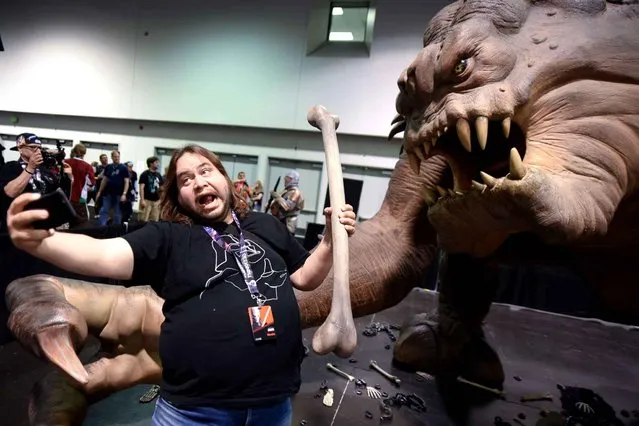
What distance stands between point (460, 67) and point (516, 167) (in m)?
0.37

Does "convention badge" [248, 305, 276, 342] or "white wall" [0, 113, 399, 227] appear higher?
"white wall" [0, 113, 399, 227]

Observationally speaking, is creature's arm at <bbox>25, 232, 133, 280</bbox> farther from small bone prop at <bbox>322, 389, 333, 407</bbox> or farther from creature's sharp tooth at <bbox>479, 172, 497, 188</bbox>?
small bone prop at <bbox>322, 389, 333, 407</bbox>

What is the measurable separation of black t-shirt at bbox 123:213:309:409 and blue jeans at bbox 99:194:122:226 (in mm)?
4562

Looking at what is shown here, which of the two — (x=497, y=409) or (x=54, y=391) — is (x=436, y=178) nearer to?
(x=497, y=409)

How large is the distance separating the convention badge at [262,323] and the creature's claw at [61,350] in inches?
14.1

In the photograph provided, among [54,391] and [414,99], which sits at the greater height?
[414,99]

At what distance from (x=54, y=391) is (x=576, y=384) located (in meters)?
2.67

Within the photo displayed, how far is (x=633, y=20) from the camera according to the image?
1.18 m

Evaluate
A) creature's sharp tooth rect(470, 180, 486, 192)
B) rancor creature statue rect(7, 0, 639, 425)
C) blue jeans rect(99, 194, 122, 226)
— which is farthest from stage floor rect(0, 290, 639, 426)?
blue jeans rect(99, 194, 122, 226)

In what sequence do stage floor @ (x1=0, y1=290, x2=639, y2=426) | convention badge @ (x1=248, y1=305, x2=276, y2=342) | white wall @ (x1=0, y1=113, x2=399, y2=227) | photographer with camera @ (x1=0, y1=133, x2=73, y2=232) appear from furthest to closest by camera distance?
white wall @ (x1=0, y1=113, x2=399, y2=227) → photographer with camera @ (x1=0, y1=133, x2=73, y2=232) → stage floor @ (x1=0, y1=290, x2=639, y2=426) → convention badge @ (x1=248, y1=305, x2=276, y2=342)

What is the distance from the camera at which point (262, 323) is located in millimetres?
961

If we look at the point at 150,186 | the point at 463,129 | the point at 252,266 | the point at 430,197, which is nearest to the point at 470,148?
the point at 463,129

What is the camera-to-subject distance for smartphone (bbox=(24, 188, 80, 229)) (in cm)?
72

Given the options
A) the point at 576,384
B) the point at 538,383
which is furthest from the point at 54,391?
the point at 576,384
